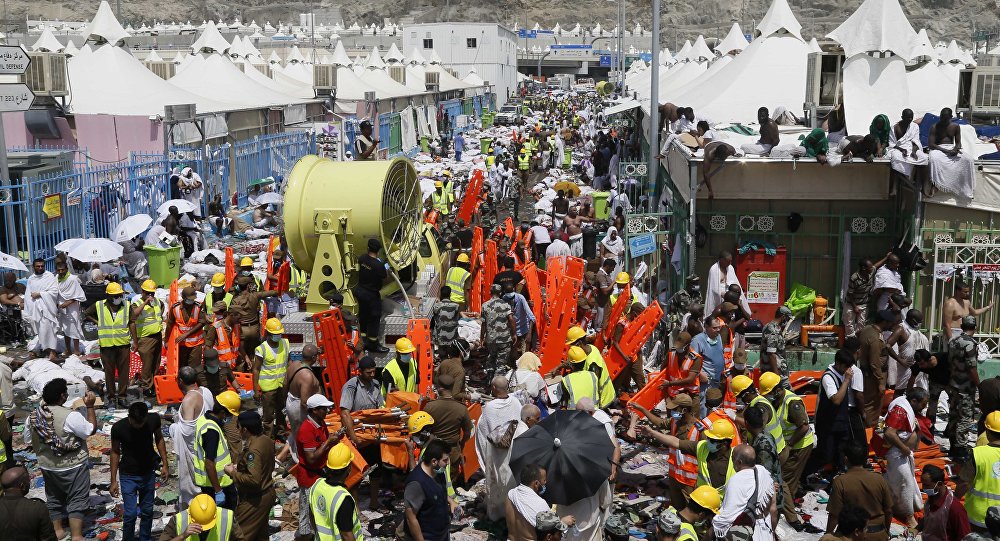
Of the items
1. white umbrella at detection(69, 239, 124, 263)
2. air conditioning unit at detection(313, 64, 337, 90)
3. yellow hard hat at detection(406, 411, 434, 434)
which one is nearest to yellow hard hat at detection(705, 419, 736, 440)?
yellow hard hat at detection(406, 411, 434, 434)

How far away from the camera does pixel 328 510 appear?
5.61 m

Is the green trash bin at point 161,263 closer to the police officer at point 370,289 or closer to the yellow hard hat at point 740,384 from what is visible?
the police officer at point 370,289

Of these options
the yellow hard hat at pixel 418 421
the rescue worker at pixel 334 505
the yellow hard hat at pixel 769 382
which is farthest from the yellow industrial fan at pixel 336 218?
the rescue worker at pixel 334 505

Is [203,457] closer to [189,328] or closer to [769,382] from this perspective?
[189,328]

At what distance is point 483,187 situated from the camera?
22547mm

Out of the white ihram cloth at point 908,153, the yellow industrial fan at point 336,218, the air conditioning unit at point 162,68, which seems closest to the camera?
the yellow industrial fan at point 336,218

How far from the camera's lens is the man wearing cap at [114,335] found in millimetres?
9938

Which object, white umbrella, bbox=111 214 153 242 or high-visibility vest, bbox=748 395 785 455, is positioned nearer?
high-visibility vest, bbox=748 395 785 455

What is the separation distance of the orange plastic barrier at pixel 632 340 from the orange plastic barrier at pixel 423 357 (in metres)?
1.95

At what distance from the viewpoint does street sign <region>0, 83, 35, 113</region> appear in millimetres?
13852

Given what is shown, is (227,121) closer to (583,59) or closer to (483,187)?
(483,187)

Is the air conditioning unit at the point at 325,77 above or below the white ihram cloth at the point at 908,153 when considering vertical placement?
above

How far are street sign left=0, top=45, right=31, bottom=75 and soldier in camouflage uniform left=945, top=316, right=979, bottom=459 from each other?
12.6m

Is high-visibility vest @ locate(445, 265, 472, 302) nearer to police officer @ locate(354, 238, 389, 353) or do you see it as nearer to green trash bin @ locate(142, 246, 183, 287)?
police officer @ locate(354, 238, 389, 353)
